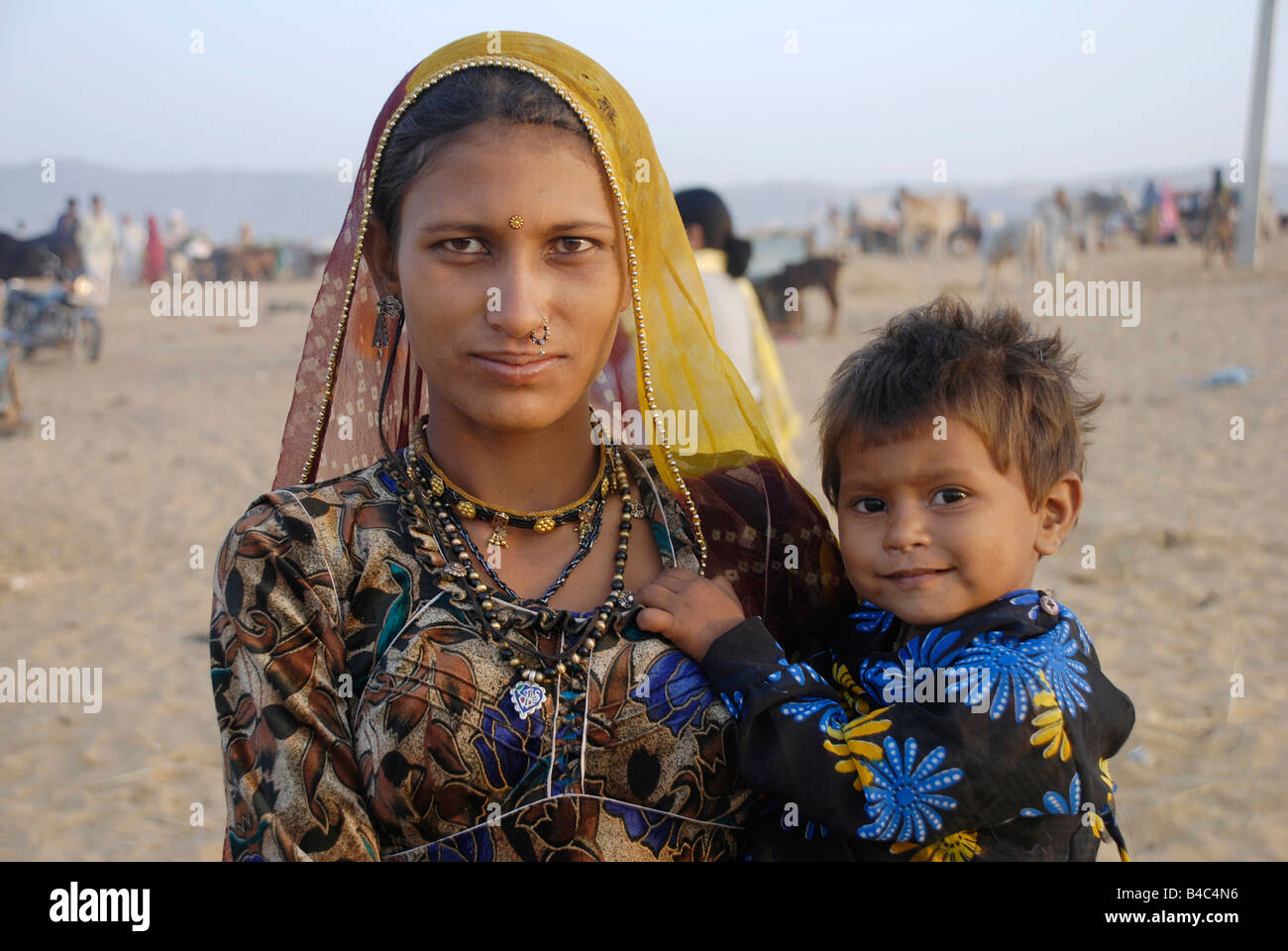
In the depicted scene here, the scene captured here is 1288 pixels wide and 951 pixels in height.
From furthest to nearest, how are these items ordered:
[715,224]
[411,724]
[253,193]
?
[253,193]
[715,224]
[411,724]

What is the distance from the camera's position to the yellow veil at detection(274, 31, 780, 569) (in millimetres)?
Answer: 1769

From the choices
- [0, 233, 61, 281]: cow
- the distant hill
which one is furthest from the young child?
the distant hill

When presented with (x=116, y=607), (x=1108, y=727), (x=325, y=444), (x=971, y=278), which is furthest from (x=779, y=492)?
(x=971, y=278)

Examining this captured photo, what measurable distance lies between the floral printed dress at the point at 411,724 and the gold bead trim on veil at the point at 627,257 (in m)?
0.30

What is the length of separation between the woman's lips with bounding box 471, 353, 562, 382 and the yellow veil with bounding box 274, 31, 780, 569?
27 cm

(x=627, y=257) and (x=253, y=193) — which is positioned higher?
(x=253, y=193)

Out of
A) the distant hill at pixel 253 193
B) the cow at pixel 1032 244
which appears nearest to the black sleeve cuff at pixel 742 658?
the cow at pixel 1032 244

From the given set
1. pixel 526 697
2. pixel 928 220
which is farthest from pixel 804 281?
pixel 928 220

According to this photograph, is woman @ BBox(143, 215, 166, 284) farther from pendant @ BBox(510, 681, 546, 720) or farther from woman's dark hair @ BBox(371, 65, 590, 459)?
pendant @ BBox(510, 681, 546, 720)

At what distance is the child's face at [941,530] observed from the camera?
69.2 inches

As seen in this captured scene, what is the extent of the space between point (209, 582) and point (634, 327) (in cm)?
592

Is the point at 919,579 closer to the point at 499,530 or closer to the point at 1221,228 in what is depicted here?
the point at 499,530

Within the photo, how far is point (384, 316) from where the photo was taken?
6.54ft

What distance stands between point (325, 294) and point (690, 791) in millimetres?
1085
